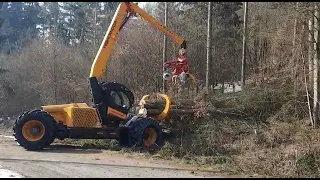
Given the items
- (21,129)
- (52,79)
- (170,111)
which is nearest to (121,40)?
(52,79)

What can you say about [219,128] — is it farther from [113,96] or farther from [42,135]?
[42,135]

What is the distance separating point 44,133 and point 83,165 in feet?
12.4

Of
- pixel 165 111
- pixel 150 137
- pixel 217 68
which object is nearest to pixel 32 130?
pixel 150 137

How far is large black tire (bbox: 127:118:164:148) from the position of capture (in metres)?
15.2

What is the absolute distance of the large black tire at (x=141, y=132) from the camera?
15242mm

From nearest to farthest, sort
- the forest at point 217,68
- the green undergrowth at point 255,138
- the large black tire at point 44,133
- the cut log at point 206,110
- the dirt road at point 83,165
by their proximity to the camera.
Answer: the dirt road at point 83,165
the green undergrowth at point 255,138
the forest at point 217,68
the large black tire at point 44,133
the cut log at point 206,110

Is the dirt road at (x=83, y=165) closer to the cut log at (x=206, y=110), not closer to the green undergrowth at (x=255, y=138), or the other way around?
the green undergrowth at (x=255, y=138)

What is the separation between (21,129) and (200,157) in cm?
622

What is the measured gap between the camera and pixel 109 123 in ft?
52.9

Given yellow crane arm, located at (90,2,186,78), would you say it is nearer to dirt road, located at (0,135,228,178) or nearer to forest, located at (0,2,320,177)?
dirt road, located at (0,135,228,178)

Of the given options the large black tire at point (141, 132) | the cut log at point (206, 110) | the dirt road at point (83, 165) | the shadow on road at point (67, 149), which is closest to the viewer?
the dirt road at point (83, 165)

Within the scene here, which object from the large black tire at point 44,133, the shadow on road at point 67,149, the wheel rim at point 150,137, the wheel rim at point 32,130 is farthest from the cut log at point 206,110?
the wheel rim at point 32,130

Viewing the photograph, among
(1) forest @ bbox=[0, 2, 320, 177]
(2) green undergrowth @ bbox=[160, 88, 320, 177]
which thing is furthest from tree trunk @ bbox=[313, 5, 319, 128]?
(2) green undergrowth @ bbox=[160, 88, 320, 177]

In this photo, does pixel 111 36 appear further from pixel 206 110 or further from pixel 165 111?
pixel 206 110
